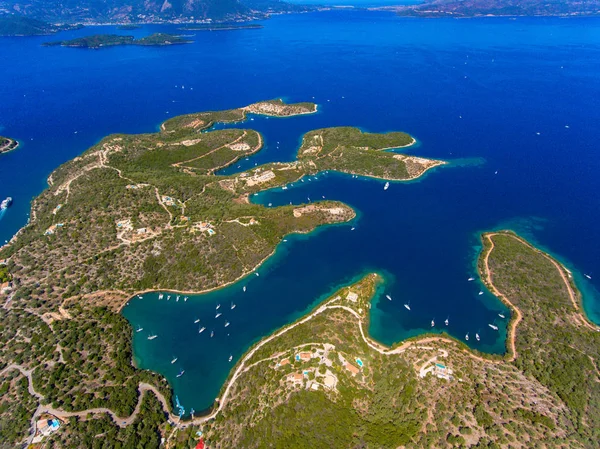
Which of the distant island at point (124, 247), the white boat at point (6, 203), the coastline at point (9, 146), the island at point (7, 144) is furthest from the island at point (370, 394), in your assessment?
the island at point (7, 144)

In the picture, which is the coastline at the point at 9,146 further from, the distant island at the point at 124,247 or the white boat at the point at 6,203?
the white boat at the point at 6,203

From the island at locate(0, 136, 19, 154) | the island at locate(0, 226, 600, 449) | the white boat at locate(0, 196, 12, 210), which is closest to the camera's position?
the island at locate(0, 226, 600, 449)

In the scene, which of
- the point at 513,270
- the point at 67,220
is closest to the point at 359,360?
the point at 513,270

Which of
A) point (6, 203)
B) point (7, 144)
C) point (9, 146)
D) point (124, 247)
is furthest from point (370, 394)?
point (7, 144)

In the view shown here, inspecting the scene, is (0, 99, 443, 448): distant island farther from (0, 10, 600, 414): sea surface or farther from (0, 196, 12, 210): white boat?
(0, 196, 12, 210): white boat

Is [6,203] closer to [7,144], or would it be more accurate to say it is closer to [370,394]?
[7,144]

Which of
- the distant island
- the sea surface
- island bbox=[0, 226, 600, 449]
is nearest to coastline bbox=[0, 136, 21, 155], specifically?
the sea surface

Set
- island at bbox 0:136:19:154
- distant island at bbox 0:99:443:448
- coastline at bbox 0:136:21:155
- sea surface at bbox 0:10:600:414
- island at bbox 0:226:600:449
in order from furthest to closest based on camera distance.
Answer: island at bbox 0:136:19:154
coastline at bbox 0:136:21:155
sea surface at bbox 0:10:600:414
distant island at bbox 0:99:443:448
island at bbox 0:226:600:449

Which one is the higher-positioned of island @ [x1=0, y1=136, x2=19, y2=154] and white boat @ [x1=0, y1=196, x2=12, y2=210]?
island @ [x1=0, y1=136, x2=19, y2=154]
